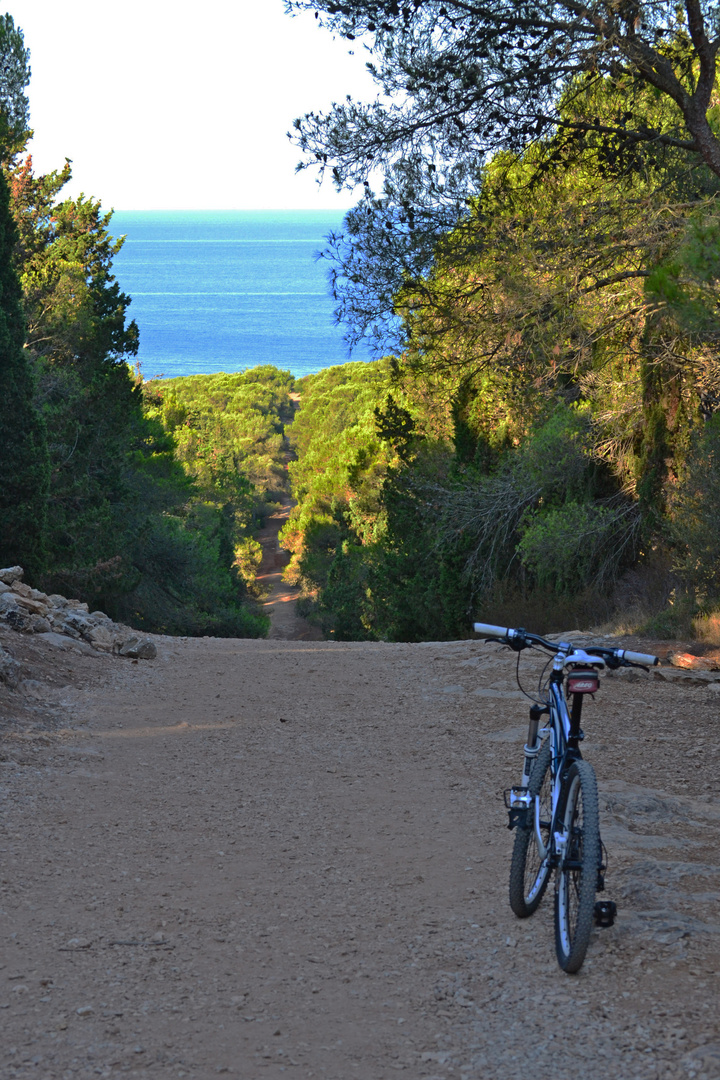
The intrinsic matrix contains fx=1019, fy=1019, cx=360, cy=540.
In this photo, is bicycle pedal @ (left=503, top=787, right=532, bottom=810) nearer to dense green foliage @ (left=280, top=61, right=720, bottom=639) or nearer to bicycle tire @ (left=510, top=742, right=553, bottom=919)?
bicycle tire @ (left=510, top=742, right=553, bottom=919)

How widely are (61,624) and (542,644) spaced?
813 cm

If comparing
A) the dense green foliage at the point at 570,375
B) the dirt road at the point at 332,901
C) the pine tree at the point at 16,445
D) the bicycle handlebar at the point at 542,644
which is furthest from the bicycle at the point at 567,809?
the pine tree at the point at 16,445

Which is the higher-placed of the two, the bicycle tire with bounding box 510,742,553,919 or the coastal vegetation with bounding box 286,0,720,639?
the coastal vegetation with bounding box 286,0,720,639

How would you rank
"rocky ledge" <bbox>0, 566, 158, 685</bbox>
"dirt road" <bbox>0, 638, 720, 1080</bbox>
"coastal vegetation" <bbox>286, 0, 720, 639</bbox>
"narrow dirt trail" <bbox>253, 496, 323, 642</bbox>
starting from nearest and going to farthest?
"dirt road" <bbox>0, 638, 720, 1080</bbox>
"coastal vegetation" <bbox>286, 0, 720, 639</bbox>
"rocky ledge" <bbox>0, 566, 158, 685</bbox>
"narrow dirt trail" <bbox>253, 496, 323, 642</bbox>

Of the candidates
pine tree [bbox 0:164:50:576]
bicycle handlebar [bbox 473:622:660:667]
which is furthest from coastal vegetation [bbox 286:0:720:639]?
pine tree [bbox 0:164:50:576]

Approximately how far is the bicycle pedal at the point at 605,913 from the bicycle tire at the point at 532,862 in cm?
35

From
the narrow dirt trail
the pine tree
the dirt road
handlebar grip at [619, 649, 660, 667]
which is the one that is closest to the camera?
the dirt road

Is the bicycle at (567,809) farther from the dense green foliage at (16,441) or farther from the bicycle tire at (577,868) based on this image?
the dense green foliage at (16,441)

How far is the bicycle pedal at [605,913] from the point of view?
351 cm

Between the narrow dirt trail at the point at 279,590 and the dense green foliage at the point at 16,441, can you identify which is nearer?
the dense green foliage at the point at 16,441

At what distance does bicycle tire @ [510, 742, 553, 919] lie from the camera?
3.96 metres

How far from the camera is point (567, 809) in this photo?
3.60 meters

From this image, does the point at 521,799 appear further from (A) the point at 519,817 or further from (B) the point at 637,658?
(B) the point at 637,658

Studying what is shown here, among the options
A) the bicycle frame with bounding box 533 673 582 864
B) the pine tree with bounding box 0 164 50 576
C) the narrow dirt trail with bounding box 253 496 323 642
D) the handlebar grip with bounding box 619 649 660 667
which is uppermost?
the pine tree with bounding box 0 164 50 576
